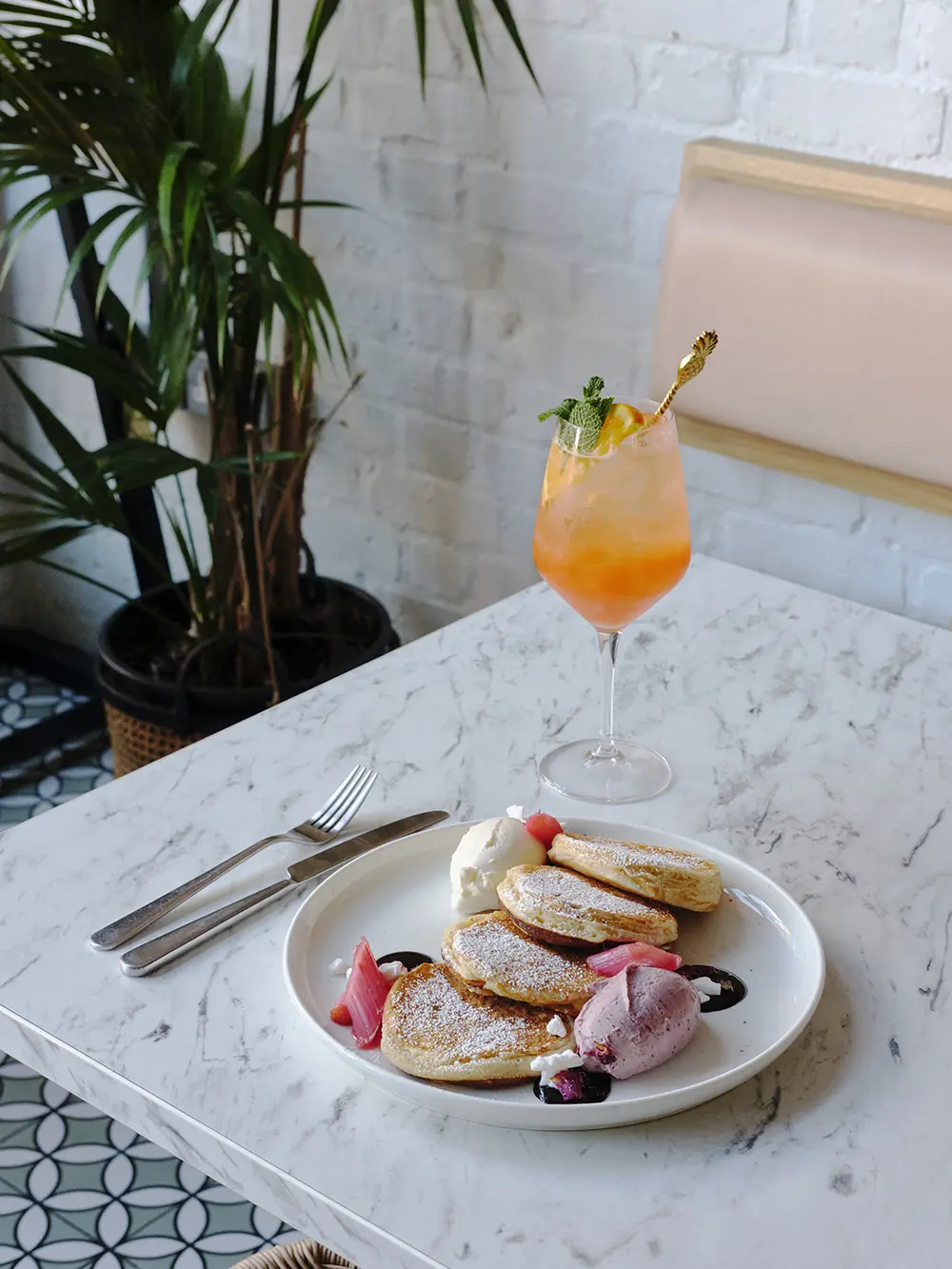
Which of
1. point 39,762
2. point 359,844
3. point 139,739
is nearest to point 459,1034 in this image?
point 359,844

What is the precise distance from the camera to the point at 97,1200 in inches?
64.0

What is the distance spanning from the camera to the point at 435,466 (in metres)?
2.00

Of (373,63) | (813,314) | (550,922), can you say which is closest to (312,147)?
(373,63)

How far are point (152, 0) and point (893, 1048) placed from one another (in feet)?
4.55

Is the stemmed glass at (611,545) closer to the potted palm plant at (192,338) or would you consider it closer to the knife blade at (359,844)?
the knife blade at (359,844)

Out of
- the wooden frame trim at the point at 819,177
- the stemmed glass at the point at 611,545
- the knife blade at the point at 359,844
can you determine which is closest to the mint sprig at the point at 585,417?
the stemmed glass at the point at 611,545

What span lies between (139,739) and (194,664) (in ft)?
0.42

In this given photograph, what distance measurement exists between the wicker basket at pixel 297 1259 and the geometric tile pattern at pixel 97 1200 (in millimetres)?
382

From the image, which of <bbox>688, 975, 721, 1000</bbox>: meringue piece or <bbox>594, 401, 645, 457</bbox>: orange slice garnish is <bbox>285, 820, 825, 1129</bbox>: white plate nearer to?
<bbox>688, 975, 721, 1000</bbox>: meringue piece

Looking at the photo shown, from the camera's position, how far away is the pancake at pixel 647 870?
0.77m

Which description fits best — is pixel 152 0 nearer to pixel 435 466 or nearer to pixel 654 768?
pixel 435 466

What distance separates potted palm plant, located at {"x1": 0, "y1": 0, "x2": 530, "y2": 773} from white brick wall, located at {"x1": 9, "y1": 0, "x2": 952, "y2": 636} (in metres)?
0.10

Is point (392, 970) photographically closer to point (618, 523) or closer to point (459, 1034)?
point (459, 1034)

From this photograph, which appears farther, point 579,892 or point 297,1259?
point 297,1259
